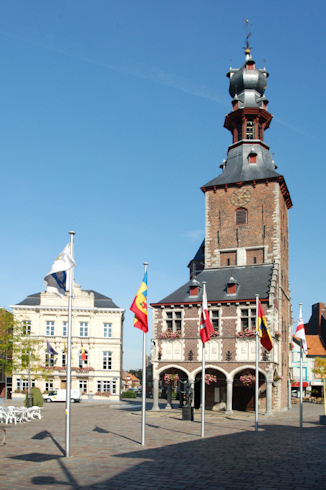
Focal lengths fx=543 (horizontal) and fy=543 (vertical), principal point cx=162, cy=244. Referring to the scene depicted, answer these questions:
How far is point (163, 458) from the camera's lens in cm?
1591

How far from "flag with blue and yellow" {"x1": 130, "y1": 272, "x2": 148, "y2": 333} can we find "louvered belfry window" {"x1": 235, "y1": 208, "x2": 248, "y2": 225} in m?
26.9

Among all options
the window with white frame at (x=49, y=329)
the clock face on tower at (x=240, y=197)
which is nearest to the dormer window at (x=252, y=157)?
the clock face on tower at (x=240, y=197)

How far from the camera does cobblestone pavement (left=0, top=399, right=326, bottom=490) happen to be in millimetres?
12281

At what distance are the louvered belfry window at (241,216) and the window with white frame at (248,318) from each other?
9500 mm

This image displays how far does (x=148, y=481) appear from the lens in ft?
40.1

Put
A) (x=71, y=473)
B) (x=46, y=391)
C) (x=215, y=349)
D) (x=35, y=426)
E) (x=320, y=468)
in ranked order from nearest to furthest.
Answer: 1. (x=71, y=473)
2. (x=320, y=468)
3. (x=35, y=426)
4. (x=215, y=349)
5. (x=46, y=391)

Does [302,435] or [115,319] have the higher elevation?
[115,319]

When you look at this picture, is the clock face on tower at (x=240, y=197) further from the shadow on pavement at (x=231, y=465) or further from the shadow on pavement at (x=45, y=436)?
the shadow on pavement at (x=45, y=436)

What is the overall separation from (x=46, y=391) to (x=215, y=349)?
27438 mm

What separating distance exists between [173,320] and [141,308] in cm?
2158

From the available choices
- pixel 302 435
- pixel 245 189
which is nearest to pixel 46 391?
pixel 245 189

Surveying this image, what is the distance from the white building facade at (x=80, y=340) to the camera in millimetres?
59844

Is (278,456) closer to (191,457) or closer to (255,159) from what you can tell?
(191,457)

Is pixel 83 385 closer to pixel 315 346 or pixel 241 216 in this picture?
pixel 241 216
